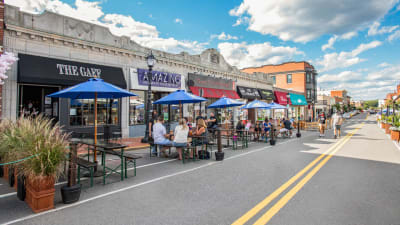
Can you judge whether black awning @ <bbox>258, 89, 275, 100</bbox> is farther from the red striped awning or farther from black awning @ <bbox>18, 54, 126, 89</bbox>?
black awning @ <bbox>18, 54, 126, 89</bbox>

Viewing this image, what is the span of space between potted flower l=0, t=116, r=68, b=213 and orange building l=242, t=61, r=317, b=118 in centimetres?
4620

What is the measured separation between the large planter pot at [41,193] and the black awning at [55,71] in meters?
7.88

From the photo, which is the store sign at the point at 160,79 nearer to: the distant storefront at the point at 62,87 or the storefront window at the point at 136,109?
the storefront window at the point at 136,109

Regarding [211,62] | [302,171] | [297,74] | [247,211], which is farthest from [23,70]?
[297,74]

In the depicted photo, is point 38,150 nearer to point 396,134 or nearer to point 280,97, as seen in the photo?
point 396,134

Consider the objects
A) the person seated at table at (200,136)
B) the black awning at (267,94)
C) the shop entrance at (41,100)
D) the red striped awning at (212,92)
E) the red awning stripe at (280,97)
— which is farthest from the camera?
the red awning stripe at (280,97)

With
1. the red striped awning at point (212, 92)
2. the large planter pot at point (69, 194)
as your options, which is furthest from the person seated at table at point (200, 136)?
the red striped awning at point (212, 92)

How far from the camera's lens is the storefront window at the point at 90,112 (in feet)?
39.0

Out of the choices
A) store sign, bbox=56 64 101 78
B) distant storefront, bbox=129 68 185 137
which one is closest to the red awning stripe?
distant storefront, bbox=129 68 185 137

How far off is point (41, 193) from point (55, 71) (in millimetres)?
8717

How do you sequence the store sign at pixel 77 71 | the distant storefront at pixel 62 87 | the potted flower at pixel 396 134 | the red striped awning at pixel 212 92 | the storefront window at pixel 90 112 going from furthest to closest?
the red striped awning at pixel 212 92, the potted flower at pixel 396 134, the storefront window at pixel 90 112, the store sign at pixel 77 71, the distant storefront at pixel 62 87

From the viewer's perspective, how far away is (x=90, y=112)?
12.5m

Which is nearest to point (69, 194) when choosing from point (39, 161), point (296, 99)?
point (39, 161)

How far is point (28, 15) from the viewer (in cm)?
1032
